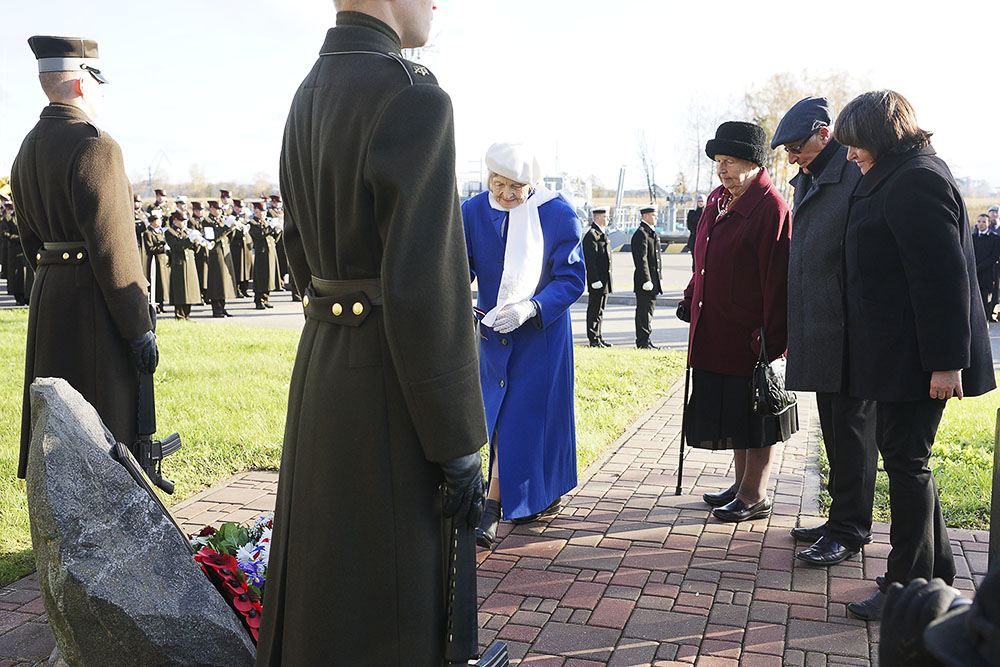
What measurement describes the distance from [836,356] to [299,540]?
256 centimetres

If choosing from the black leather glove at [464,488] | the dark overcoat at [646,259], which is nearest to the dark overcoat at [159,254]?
the dark overcoat at [646,259]


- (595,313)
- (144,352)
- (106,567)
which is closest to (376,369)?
(106,567)

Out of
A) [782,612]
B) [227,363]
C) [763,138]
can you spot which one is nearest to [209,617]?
[782,612]

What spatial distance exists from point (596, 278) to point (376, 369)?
37.5ft

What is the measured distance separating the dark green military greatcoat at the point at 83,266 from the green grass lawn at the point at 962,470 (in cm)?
374

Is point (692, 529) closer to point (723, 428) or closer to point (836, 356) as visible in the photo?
point (723, 428)

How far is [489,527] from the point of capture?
4.41 meters

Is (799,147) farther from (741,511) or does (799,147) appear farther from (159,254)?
(159,254)

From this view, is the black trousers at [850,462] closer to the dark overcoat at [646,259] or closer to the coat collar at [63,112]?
the coat collar at [63,112]

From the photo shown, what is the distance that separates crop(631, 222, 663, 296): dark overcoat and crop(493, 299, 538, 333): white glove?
8.47 meters

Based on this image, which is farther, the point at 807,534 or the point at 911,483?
the point at 807,534

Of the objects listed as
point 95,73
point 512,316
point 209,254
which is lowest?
point 209,254

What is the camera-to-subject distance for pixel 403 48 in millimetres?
2287

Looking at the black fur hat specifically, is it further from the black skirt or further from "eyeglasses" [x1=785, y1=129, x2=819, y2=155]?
the black skirt
